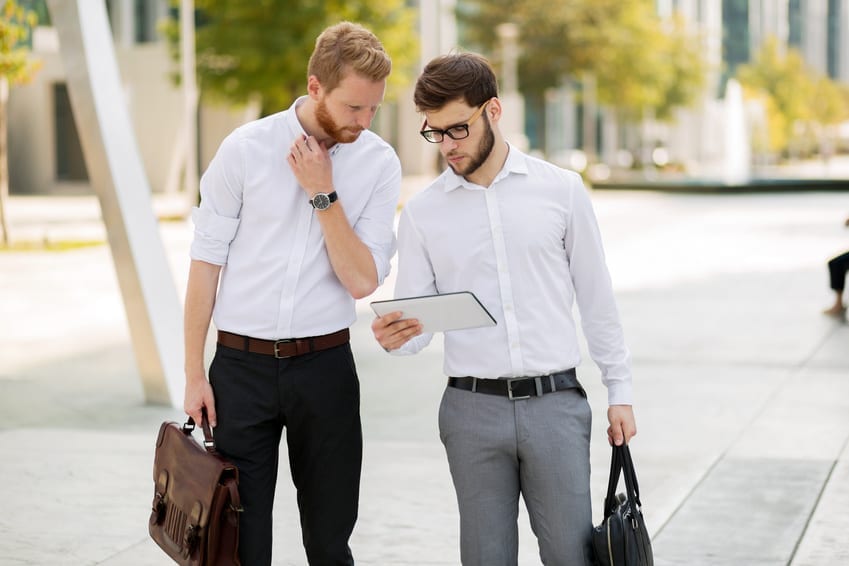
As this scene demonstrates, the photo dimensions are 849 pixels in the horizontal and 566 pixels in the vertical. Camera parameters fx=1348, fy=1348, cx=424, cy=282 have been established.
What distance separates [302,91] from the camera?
33.9 meters

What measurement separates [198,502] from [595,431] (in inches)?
190

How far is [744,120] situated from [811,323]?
62.7 m

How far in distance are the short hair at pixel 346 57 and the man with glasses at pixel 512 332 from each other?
0.47 feet

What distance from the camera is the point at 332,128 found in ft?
11.5

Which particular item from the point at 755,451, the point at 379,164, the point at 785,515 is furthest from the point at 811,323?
the point at 379,164

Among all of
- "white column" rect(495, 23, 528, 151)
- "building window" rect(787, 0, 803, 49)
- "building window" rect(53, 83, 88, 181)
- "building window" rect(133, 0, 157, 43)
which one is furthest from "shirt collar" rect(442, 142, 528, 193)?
"building window" rect(787, 0, 803, 49)

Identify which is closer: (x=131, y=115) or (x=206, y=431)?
(x=206, y=431)

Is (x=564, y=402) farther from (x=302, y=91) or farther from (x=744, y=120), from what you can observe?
(x=744, y=120)

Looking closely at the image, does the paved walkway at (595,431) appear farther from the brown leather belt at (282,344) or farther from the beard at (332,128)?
the beard at (332,128)

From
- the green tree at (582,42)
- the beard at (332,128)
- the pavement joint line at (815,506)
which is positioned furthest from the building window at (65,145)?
the beard at (332,128)

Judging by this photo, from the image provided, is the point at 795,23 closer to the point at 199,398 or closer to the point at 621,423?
the point at 621,423

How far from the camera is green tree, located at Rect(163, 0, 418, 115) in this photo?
3062cm

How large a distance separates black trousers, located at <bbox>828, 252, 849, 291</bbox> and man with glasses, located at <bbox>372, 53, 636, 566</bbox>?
9.68 metres

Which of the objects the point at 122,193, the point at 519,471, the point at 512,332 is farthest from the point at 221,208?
the point at 122,193
